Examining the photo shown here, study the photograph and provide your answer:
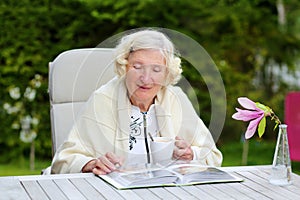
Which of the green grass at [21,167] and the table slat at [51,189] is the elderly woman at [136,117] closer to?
the table slat at [51,189]

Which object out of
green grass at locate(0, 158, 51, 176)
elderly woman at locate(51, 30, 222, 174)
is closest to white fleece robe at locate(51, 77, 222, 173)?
elderly woman at locate(51, 30, 222, 174)

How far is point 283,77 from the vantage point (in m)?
5.99

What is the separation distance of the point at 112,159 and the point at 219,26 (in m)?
3.63

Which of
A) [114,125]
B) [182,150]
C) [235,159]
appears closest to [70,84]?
[114,125]

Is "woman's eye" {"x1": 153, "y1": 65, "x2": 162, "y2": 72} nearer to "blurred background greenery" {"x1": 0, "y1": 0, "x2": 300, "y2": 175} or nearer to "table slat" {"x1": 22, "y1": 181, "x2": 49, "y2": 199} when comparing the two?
"table slat" {"x1": 22, "y1": 181, "x2": 49, "y2": 199}

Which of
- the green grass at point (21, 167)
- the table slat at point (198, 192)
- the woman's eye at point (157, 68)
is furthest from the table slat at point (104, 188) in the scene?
the green grass at point (21, 167)

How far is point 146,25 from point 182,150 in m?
3.20

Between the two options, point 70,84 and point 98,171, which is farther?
point 70,84

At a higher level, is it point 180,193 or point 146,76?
point 146,76

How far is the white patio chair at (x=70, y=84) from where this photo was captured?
2.79 meters

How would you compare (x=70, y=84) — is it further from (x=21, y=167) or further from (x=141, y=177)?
(x=21, y=167)

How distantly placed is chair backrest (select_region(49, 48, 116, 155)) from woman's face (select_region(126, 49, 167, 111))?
40 centimetres

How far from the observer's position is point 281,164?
6.85 ft

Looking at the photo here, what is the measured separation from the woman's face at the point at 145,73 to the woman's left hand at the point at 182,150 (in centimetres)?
21
